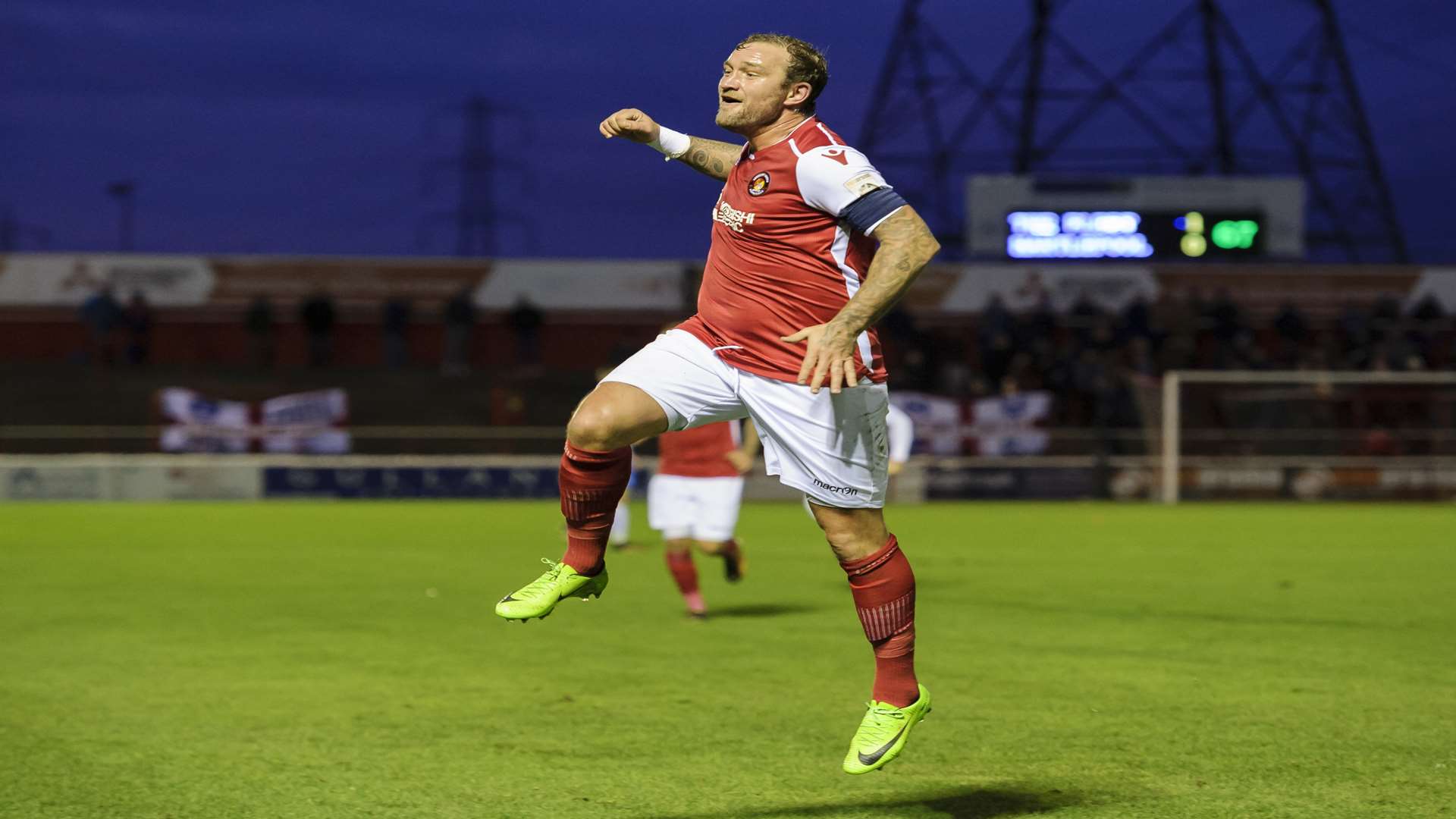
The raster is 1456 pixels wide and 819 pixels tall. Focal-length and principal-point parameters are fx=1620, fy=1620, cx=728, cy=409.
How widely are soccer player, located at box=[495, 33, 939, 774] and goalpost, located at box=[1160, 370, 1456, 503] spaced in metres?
22.1

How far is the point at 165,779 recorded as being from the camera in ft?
17.8

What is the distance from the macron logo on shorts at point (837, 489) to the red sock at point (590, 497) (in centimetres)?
59

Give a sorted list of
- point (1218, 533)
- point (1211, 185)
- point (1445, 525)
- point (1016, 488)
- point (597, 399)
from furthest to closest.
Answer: point (1211, 185), point (1016, 488), point (1445, 525), point (1218, 533), point (597, 399)

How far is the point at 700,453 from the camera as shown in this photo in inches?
418

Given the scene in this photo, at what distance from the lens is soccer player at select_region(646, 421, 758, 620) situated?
10.3 meters

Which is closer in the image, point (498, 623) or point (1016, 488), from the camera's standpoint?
point (498, 623)

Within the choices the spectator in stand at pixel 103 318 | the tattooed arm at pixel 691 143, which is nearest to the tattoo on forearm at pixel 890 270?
the tattooed arm at pixel 691 143

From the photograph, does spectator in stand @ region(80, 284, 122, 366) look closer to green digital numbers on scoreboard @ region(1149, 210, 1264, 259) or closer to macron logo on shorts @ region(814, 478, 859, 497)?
green digital numbers on scoreboard @ region(1149, 210, 1264, 259)

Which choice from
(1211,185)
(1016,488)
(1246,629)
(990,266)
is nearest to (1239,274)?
(1211,185)

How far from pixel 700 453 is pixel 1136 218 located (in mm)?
23188

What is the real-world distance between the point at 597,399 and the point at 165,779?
2.03 metres

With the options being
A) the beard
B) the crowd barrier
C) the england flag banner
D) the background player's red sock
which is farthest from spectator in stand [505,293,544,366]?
the beard

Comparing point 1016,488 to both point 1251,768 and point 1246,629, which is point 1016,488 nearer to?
point 1246,629

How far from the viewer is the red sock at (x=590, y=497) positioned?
498cm
